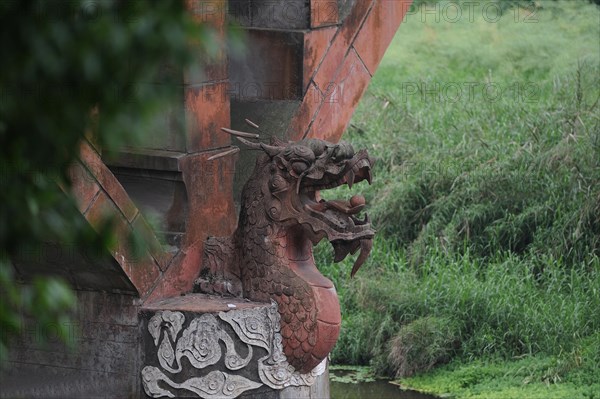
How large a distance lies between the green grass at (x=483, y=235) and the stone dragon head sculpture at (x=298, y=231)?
286 cm

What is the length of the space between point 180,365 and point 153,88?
3289mm

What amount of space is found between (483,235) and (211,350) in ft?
15.2

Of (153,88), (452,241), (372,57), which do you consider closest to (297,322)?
(372,57)

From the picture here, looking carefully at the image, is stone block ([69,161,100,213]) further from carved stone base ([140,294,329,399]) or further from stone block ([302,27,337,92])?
stone block ([302,27,337,92])

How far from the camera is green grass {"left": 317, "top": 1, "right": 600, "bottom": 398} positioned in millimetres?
8617

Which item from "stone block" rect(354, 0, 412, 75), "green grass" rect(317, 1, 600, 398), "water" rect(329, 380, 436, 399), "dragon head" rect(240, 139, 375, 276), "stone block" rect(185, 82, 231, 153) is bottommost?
"water" rect(329, 380, 436, 399)

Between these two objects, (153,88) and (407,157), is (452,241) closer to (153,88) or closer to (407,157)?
(407,157)

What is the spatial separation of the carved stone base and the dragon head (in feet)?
1.27

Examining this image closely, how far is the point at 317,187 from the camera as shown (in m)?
5.45

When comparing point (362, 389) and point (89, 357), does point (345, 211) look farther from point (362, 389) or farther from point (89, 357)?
point (362, 389)

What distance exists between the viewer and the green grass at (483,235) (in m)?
8.62

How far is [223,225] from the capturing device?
5906 millimetres

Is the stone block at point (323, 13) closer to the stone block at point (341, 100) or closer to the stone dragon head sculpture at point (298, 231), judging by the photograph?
the stone block at point (341, 100)

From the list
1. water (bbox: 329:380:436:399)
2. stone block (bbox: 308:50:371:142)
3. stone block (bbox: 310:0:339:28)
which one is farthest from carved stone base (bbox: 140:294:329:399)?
water (bbox: 329:380:436:399)
